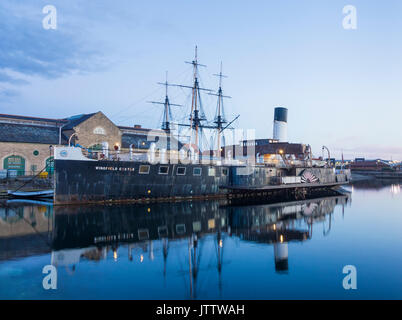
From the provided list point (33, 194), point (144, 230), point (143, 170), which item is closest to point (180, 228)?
point (144, 230)

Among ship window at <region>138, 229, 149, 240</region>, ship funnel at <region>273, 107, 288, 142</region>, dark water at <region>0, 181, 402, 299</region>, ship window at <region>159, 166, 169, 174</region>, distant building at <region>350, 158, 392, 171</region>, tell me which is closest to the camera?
dark water at <region>0, 181, 402, 299</region>

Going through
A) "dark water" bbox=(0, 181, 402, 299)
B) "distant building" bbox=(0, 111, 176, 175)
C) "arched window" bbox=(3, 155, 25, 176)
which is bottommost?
"dark water" bbox=(0, 181, 402, 299)

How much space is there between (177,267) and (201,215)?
42.5 ft

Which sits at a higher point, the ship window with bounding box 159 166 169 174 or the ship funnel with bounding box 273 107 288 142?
the ship funnel with bounding box 273 107 288 142

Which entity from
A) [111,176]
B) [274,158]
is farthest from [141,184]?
[274,158]

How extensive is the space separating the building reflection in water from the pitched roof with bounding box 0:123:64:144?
61.0 feet

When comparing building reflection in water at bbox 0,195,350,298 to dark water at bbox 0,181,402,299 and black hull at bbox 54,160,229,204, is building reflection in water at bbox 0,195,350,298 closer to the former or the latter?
dark water at bbox 0,181,402,299

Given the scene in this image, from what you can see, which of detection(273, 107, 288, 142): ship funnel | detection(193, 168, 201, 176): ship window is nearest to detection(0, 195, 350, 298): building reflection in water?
detection(193, 168, 201, 176): ship window

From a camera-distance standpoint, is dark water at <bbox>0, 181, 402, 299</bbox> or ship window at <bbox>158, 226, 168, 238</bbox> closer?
dark water at <bbox>0, 181, 402, 299</bbox>

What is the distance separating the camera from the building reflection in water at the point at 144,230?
48.3 feet

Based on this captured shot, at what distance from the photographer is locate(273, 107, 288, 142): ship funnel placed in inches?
2776

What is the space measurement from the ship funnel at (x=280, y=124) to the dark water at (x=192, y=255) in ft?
152

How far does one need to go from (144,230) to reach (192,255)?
18.9 feet

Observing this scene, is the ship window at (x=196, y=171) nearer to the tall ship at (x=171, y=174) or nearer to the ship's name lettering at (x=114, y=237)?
the tall ship at (x=171, y=174)
